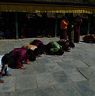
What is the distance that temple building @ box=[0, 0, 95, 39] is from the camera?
19781 mm

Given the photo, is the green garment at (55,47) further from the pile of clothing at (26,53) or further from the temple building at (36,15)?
the temple building at (36,15)

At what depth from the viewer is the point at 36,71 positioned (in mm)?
11375

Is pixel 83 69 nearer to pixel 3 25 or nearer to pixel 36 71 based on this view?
pixel 36 71

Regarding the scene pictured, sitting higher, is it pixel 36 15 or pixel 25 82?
pixel 36 15

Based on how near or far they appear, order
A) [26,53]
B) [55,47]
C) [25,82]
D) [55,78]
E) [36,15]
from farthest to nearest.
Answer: [36,15] < [55,47] < [26,53] < [55,78] < [25,82]

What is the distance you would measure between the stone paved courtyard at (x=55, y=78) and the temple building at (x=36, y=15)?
254 inches

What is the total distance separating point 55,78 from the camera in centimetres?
1040

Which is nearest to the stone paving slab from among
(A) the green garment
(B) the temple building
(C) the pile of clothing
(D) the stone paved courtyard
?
(D) the stone paved courtyard

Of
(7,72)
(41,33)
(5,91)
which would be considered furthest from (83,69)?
(41,33)

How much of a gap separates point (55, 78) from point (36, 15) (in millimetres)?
11862

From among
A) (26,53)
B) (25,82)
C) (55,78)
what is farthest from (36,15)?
(25,82)

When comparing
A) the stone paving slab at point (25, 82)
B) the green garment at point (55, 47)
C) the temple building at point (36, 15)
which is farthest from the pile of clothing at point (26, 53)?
the temple building at point (36, 15)

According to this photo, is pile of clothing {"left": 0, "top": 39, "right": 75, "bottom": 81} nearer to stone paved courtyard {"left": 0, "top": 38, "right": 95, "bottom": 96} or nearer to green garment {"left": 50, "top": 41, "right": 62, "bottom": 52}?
green garment {"left": 50, "top": 41, "right": 62, "bottom": 52}

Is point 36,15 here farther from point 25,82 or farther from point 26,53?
point 25,82
